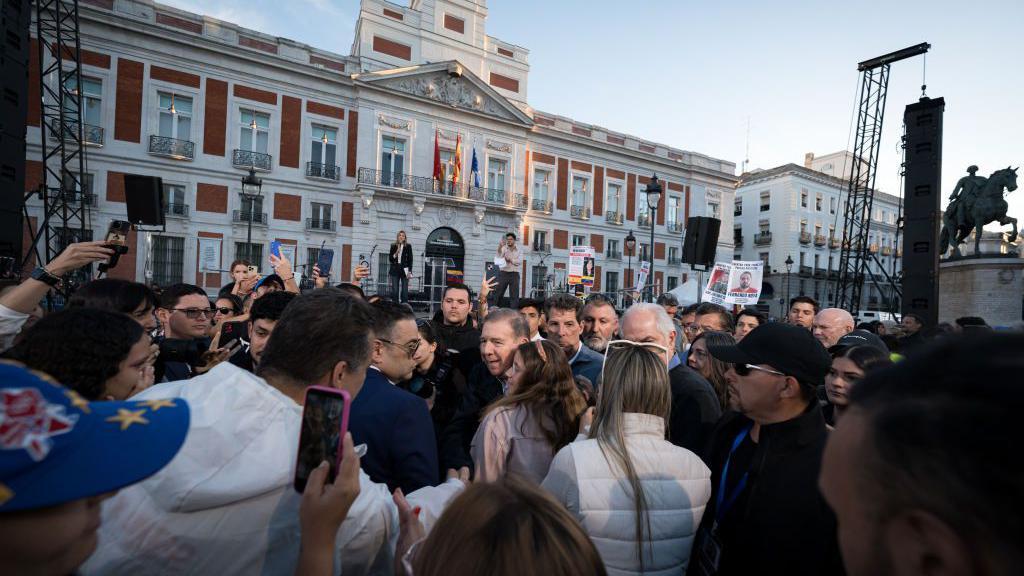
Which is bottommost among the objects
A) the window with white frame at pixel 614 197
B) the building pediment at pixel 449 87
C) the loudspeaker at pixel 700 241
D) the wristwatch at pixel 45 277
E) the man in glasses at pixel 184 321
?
the man in glasses at pixel 184 321

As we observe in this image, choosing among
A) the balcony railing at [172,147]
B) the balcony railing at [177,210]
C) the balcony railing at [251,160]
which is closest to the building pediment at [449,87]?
the balcony railing at [251,160]

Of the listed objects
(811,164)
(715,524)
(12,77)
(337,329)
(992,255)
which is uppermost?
(811,164)

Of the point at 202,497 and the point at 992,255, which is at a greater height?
the point at 992,255

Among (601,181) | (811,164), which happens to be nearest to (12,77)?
(601,181)

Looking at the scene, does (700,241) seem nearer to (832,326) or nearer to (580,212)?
(832,326)

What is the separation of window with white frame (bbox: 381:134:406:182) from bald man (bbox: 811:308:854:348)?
2432 cm

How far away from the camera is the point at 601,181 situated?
34875 millimetres

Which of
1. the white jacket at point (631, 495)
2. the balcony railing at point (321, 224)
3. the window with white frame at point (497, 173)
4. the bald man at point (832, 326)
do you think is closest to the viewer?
the white jacket at point (631, 495)

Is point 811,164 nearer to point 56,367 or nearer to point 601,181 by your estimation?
point 601,181

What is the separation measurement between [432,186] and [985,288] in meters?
23.3

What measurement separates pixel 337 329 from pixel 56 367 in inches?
34.0

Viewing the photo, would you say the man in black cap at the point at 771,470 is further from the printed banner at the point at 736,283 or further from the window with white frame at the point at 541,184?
the window with white frame at the point at 541,184

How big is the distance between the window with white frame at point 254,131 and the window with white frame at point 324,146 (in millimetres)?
2081

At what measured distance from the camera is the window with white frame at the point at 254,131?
24125mm
